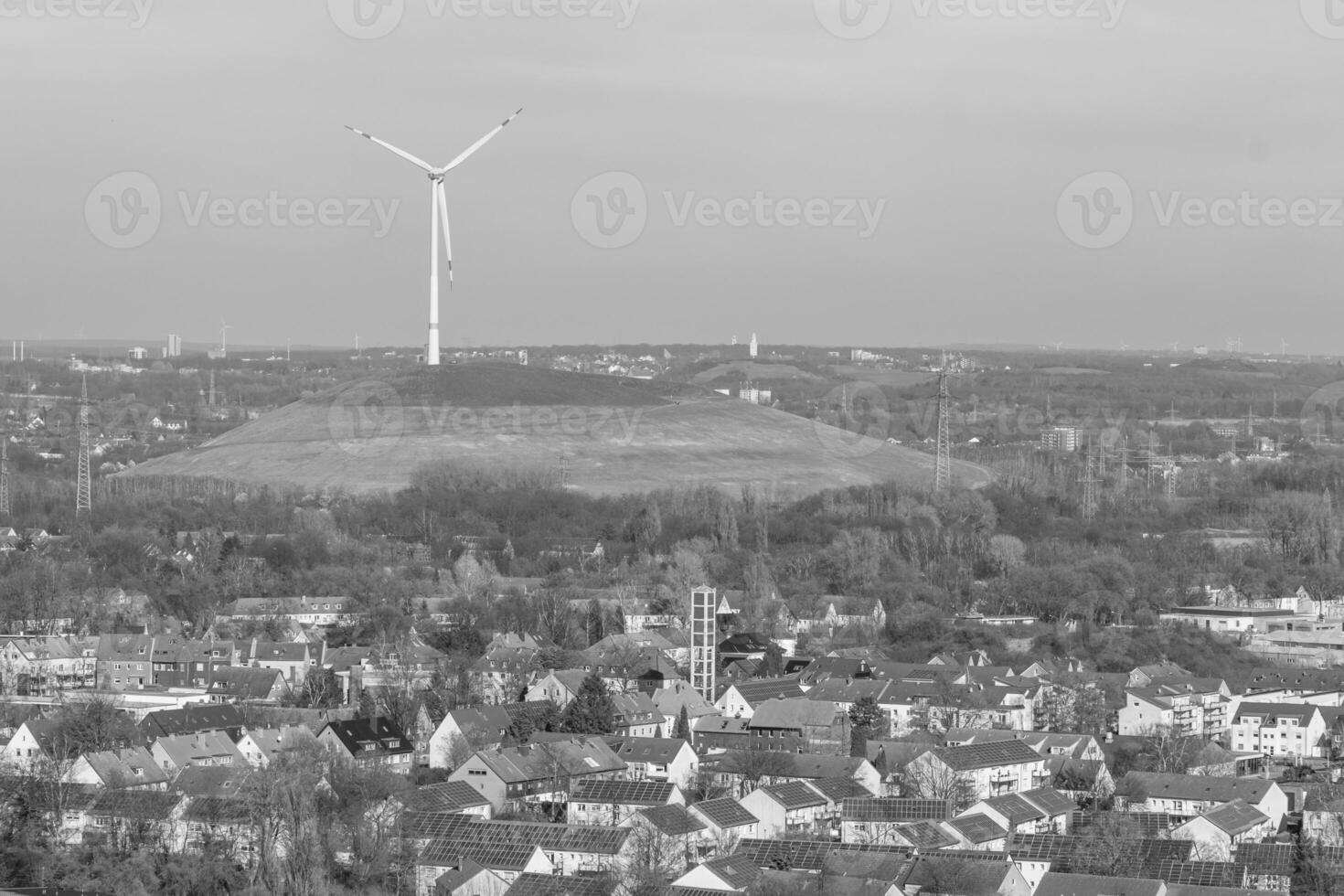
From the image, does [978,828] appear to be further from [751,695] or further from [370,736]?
[751,695]

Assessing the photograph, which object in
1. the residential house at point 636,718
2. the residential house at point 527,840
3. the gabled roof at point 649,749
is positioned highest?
the residential house at point 527,840

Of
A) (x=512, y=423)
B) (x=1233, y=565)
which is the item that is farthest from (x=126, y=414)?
(x=1233, y=565)

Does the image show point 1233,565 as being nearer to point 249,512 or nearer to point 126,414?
point 249,512

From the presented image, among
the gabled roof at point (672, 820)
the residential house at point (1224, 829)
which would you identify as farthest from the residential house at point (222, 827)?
the residential house at point (1224, 829)

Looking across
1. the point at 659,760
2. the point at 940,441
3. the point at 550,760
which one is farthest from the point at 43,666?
the point at 940,441

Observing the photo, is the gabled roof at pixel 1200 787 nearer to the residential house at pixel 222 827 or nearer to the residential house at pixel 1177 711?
the residential house at pixel 1177 711
